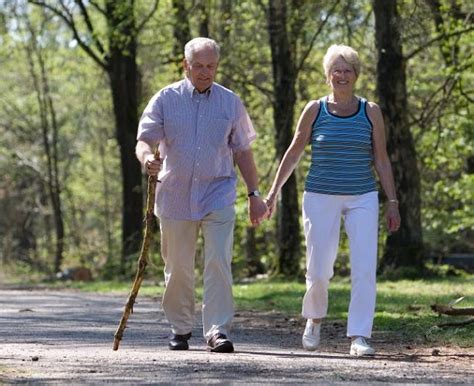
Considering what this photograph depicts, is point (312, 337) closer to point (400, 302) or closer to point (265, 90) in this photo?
point (400, 302)

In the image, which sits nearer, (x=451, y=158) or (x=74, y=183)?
(x=451, y=158)

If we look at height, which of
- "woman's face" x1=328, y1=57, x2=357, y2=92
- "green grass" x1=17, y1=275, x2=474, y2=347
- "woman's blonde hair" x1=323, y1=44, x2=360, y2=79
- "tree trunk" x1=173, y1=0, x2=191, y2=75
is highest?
"tree trunk" x1=173, y1=0, x2=191, y2=75

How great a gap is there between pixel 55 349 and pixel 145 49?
2816 cm

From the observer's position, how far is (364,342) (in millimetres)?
9648

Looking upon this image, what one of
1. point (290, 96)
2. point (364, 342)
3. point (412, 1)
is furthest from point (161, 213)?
point (290, 96)

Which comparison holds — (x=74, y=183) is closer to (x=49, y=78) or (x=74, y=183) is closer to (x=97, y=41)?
(x=49, y=78)

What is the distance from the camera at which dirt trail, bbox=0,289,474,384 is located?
7.76 meters

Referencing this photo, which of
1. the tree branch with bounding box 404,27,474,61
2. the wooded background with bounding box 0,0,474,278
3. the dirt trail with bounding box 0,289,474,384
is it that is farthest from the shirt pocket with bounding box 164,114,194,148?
the tree branch with bounding box 404,27,474,61

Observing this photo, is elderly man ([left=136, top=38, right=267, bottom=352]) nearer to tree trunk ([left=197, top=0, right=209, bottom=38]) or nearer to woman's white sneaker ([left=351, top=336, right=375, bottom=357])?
woman's white sneaker ([left=351, top=336, right=375, bottom=357])

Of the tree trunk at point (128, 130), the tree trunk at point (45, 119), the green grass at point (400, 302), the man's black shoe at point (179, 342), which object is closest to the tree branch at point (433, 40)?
the green grass at point (400, 302)

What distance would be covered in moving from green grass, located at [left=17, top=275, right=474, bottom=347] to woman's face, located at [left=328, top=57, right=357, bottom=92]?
226 centimetres

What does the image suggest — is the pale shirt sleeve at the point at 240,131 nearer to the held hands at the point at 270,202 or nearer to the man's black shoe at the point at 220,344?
the held hands at the point at 270,202

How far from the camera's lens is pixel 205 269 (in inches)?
389

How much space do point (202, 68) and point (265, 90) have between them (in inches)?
680
